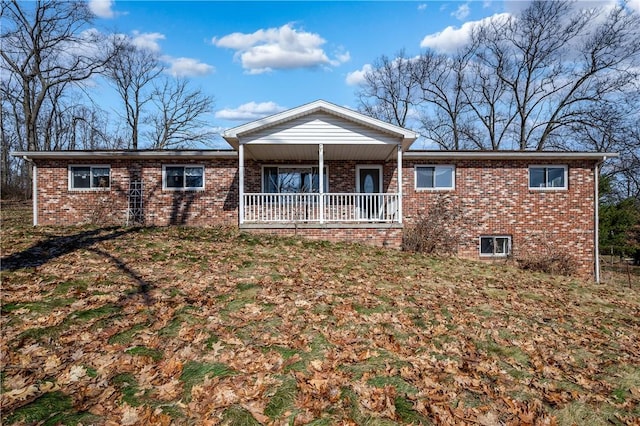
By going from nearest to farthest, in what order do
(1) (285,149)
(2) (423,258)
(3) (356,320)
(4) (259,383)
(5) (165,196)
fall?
1. (4) (259,383)
2. (3) (356,320)
3. (2) (423,258)
4. (1) (285,149)
5. (5) (165,196)

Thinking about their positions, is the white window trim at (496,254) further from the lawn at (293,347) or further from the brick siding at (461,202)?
the lawn at (293,347)

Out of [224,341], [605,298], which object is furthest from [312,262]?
[605,298]

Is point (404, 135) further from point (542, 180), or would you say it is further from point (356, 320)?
point (356, 320)

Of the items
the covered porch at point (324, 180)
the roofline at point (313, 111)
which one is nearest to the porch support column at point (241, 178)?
the roofline at point (313, 111)

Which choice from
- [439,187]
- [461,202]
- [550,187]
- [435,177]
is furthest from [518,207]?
[435,177]

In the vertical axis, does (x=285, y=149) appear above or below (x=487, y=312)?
above

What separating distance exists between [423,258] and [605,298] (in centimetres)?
417

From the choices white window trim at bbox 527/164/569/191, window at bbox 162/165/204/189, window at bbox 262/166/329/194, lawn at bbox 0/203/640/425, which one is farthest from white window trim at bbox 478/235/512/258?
window at bbox 162/165/204/189

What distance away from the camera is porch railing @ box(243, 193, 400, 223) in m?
12.2

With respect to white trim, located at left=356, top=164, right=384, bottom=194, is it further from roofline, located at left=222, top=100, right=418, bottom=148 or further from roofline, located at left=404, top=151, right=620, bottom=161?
roofline, located at left=222, top=100, right=418, bottom=148

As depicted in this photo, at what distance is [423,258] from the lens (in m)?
10.5

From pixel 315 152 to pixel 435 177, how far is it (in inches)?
181

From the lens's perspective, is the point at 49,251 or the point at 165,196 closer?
the point at 49,251

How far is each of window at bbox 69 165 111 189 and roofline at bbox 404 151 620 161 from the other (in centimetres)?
1115
